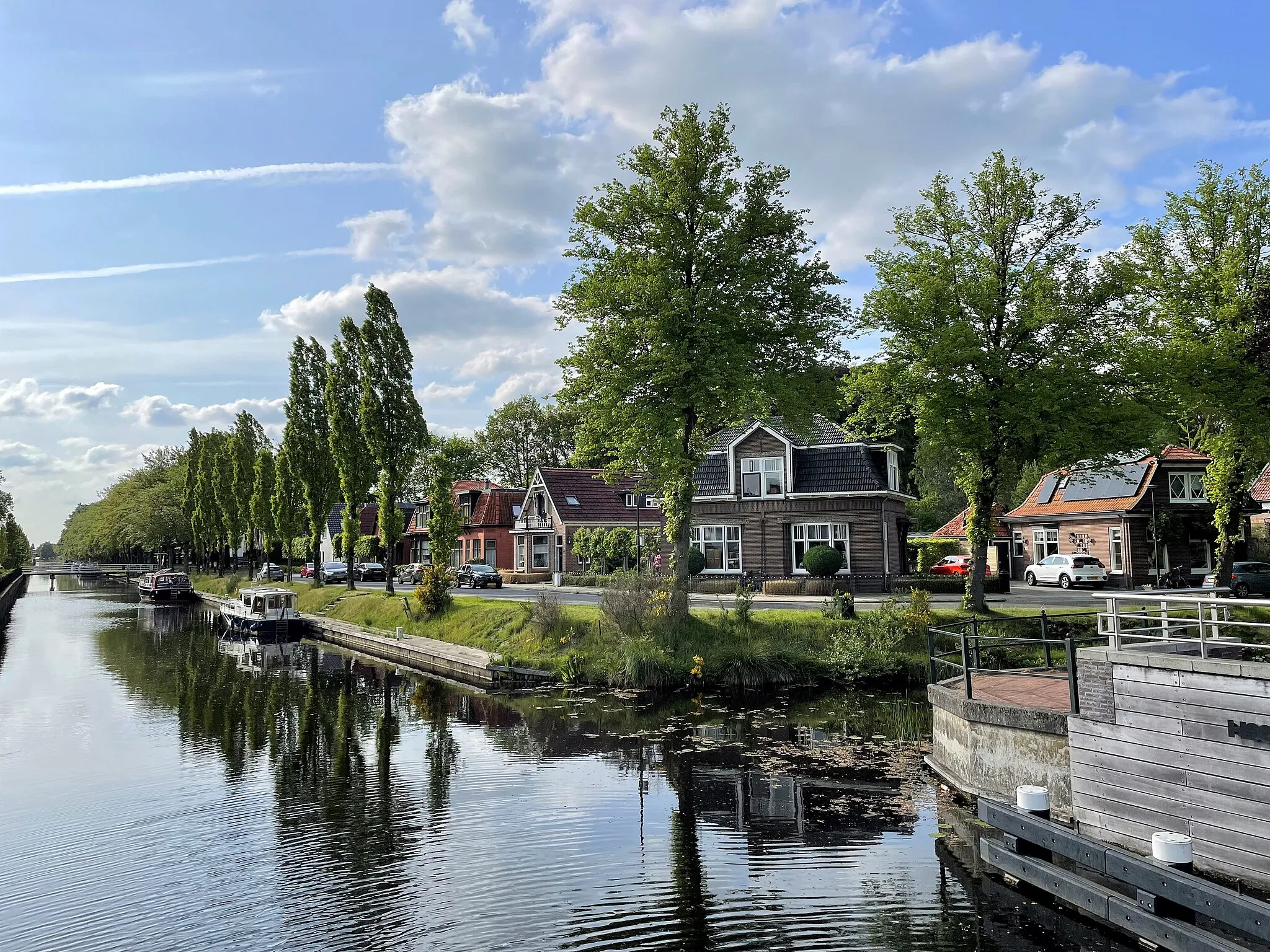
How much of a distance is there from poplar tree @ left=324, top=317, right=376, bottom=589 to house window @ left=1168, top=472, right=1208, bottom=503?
4133 centimetres

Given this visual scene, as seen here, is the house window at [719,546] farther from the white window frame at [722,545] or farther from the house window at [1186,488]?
the house window at [1186,488]

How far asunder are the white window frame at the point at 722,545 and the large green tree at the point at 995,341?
1637 centimetres

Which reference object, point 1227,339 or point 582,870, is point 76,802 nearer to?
point 582,870

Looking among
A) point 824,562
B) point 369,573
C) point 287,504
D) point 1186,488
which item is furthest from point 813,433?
point 369,573

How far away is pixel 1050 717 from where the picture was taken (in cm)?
1132

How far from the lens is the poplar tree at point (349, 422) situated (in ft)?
143

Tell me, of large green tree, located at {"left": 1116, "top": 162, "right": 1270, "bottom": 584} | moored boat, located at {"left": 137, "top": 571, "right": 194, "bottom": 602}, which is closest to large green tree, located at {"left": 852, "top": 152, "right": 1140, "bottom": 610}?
large green tree, located at {"left": 1116, "top": 162, "right": 1270, "bottom": 584}

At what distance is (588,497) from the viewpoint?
193ft

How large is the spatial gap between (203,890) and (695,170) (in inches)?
895

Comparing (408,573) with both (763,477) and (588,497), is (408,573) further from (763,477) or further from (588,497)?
(763,477)

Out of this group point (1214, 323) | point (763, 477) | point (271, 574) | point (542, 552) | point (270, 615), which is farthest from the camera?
point (271, 574)

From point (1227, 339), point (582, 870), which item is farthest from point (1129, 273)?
point (582, 870)

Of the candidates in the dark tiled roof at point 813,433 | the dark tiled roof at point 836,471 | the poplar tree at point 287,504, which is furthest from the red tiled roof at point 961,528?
the poplar tree at point 287,504

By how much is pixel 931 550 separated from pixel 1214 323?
2202 cm
